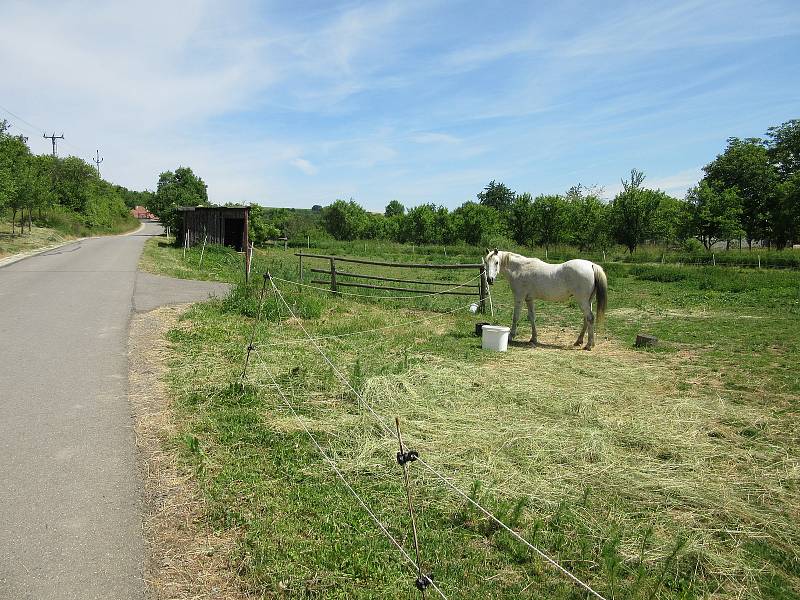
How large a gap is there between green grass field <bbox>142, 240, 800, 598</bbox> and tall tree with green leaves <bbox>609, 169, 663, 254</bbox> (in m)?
25.2

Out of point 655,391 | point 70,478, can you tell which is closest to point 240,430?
point 70,478

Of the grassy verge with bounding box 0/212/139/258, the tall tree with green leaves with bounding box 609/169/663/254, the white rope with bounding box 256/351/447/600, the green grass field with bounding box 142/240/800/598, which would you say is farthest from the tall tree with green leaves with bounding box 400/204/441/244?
the white rope with bounding box 256/351/447/600

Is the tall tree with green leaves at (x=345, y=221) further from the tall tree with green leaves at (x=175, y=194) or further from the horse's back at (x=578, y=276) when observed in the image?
the horse's back at (x=578, y=276)

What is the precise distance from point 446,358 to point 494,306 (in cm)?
532

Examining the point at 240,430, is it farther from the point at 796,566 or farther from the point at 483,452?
the point at 796,566

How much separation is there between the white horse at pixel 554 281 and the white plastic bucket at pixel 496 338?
1041mm

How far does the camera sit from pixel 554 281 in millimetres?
9141

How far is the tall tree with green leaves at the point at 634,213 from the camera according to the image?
1243 inches

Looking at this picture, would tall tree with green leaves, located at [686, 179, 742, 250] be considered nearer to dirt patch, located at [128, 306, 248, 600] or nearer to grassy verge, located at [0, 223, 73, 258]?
dirt patch, located at [128, 306, 248, 600]

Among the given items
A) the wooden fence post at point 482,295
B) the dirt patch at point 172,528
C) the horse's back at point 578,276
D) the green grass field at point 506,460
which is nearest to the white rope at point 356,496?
the green grass field at point 506,460

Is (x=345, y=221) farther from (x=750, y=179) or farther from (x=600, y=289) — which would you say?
(x=600, y=289)

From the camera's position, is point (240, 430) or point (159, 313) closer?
point (240, 430)

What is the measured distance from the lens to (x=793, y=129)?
45.9 meters

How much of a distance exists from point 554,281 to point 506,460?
5465mm
